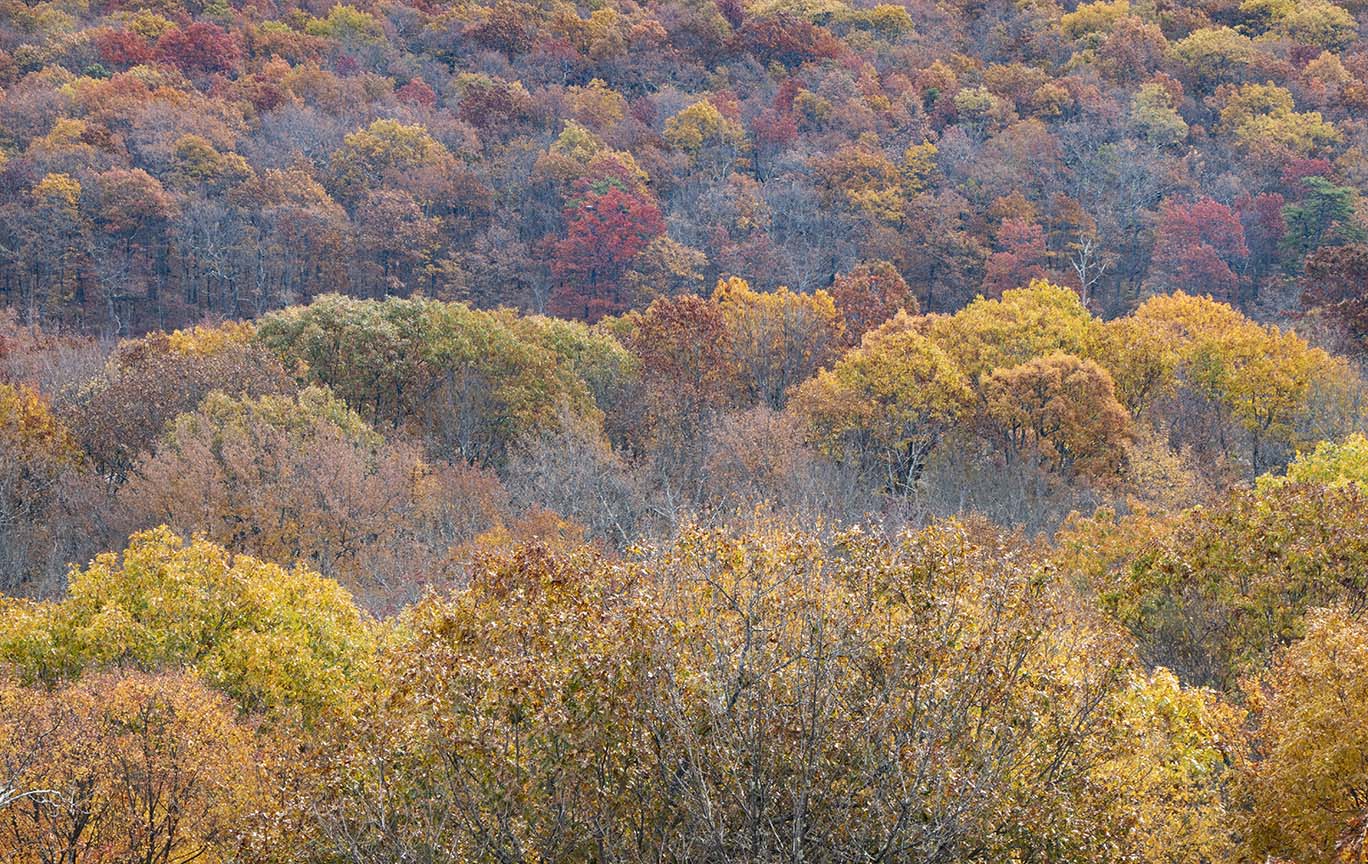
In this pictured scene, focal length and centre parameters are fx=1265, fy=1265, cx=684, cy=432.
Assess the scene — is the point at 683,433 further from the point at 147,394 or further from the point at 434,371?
the point at 147,394

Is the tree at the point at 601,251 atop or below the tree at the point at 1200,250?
below

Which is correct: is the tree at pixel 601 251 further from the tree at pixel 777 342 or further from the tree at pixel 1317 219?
the tree at pixel 1317 219

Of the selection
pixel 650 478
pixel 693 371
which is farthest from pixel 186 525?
pixel 693 371

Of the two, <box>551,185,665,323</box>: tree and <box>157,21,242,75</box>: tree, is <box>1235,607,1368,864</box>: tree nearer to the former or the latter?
<box>551,185,665,323</box>: tree

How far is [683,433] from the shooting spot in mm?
52406

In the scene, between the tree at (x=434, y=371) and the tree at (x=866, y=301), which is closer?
the tree at (x=434, y=371)

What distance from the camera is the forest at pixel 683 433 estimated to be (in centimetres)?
1312

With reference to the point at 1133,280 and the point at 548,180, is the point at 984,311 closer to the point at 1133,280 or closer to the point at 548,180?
the point at 1133,280

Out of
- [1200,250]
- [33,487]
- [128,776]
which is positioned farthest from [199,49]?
[128,776]

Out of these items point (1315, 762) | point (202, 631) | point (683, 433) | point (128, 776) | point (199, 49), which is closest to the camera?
point (1315, 762)

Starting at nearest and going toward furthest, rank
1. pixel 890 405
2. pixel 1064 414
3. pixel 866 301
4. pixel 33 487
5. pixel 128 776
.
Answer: pixel 128 776, pixel 33 487, pixel 1064 414, pixel 890 405, pixel 866 301

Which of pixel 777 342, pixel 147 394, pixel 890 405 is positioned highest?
pixel 147 394

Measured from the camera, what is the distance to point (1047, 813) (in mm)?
12820

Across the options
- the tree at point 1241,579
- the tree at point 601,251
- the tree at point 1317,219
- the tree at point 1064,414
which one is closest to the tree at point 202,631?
the tree at point 1241,579
